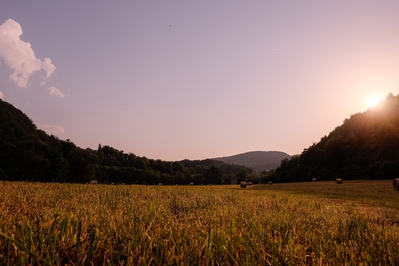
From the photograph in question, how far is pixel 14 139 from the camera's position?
67.1 m

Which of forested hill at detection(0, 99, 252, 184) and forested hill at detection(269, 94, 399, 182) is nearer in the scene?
forested hill at detection(0, 99, 252, 184)

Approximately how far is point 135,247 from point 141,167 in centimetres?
15359

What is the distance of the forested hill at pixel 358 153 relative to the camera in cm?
6766

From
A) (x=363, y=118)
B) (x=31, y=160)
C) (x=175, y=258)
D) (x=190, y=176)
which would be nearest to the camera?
(x=175, y=258)

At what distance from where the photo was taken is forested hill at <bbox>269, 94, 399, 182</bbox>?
222 ft

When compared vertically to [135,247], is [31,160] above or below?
above

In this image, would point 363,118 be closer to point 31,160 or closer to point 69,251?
point 31,160

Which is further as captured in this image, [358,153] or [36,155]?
[358,153]

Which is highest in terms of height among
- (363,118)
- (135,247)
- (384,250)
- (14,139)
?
(363,118)

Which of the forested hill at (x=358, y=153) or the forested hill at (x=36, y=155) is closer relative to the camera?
the forested hill at (x=36, y=155)

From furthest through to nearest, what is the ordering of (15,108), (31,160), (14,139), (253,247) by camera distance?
(15,108) → (14,139) → (31,160) → (253,247)

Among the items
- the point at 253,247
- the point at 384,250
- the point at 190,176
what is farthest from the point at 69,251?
the point at 190,176

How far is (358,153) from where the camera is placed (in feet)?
274

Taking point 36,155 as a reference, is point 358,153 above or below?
above
